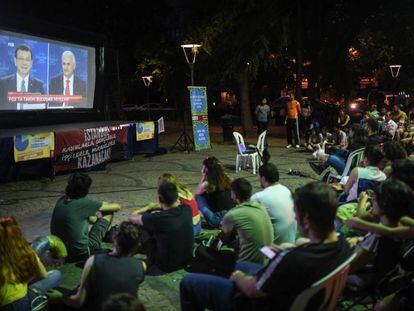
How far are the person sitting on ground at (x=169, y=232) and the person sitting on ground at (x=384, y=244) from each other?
191cm

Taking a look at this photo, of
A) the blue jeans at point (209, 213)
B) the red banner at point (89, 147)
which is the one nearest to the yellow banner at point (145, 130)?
the red banner at point (89, 147)

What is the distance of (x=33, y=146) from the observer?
1068 centimetres

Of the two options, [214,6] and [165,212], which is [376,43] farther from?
[165,212]

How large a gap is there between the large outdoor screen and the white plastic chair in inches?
246

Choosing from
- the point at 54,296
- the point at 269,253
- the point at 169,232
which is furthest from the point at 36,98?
the point at 269,253

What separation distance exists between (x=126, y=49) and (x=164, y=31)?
2966 millimetres

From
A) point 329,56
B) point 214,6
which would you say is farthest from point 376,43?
point 214,6

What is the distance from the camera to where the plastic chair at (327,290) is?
263cm

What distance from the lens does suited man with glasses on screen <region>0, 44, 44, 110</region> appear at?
13289 millimetres

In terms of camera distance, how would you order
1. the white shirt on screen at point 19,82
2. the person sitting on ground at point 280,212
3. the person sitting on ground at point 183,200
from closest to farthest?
the person sitting on ground at point 280,212 → the person sitting on ground at point 183,200 → the white shirt on screen at point 19,82

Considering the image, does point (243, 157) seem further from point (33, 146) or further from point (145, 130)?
point (33, 146)

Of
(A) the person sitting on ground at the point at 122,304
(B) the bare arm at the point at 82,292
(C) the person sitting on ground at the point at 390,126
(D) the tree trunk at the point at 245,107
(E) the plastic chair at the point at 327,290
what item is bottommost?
(B) the bare arm at the point at 82,292

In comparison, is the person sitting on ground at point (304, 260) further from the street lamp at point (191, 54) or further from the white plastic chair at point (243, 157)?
the street lamp at point (191, 54)

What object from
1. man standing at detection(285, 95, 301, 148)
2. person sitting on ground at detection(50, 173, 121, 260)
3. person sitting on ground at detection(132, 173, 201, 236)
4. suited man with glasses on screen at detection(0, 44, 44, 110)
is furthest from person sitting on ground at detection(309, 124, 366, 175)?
suited man with glasses on screen at detection(0, 44, 44, 110)
